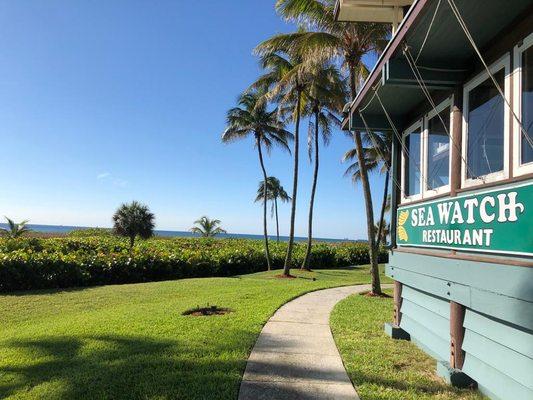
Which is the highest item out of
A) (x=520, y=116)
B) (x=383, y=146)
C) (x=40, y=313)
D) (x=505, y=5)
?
(x=383, y=146)

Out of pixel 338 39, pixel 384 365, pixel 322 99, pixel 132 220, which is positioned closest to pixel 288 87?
pixel 322 99

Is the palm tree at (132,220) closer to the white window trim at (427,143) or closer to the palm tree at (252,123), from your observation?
the palm tree at (252,123)

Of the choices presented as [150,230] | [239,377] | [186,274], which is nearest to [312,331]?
[239,377]

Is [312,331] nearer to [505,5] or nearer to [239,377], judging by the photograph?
[239,377]

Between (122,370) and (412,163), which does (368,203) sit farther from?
(122,370)

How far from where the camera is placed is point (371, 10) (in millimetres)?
7711

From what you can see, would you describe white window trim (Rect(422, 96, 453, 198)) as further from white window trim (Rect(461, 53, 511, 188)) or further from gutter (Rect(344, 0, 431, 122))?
gutter (Rect(344, 0, 431, 122))

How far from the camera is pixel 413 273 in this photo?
21.5ft

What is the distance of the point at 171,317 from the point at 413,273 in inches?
181

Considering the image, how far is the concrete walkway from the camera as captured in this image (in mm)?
4987

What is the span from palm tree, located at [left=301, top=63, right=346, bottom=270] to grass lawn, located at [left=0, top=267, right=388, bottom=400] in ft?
28.9

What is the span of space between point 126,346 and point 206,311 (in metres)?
3.06

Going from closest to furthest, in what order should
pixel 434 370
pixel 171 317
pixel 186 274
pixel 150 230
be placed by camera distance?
pixel 434 370 → pixel 171 317 → pixel 186 274 → pixel 150 230

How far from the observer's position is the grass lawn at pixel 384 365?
5008 mm
